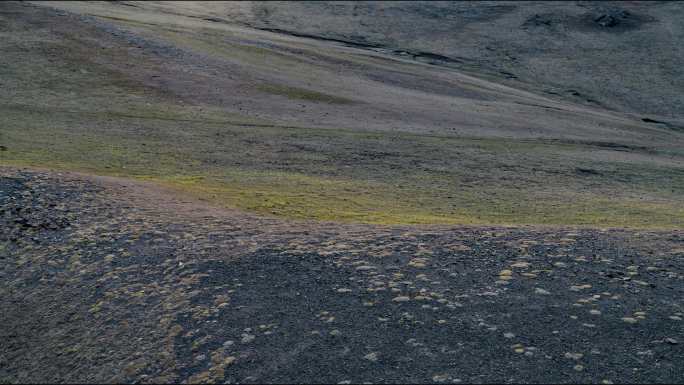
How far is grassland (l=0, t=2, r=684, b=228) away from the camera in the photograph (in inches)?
744

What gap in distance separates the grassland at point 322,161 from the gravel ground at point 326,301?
3516 mm

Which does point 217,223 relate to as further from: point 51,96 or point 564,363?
point 51,96

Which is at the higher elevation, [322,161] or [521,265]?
[521,265]

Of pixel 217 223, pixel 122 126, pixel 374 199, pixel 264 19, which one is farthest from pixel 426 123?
pixel 264 19

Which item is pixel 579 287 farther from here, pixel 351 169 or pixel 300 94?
pixel 300 94

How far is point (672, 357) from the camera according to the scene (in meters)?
9.02

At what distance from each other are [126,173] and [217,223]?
7.88 meters

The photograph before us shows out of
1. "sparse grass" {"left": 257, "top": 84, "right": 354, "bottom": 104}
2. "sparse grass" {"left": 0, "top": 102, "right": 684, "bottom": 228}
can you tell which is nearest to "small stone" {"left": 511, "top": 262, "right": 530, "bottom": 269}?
"sparse grass" {"left": 0, "top": 102, "right": 684, "bottom": 228}

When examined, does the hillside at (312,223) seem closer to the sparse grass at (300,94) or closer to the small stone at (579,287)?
the small stone at (579,287)

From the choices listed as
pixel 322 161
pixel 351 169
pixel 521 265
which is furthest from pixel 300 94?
pixel 521 265

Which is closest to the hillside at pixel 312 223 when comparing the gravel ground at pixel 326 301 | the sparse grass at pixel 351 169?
the gravel ground at pixel 326 301

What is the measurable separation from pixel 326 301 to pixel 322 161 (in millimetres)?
15324

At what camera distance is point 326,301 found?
10.6 meters

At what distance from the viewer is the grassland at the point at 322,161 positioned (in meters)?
18.9
